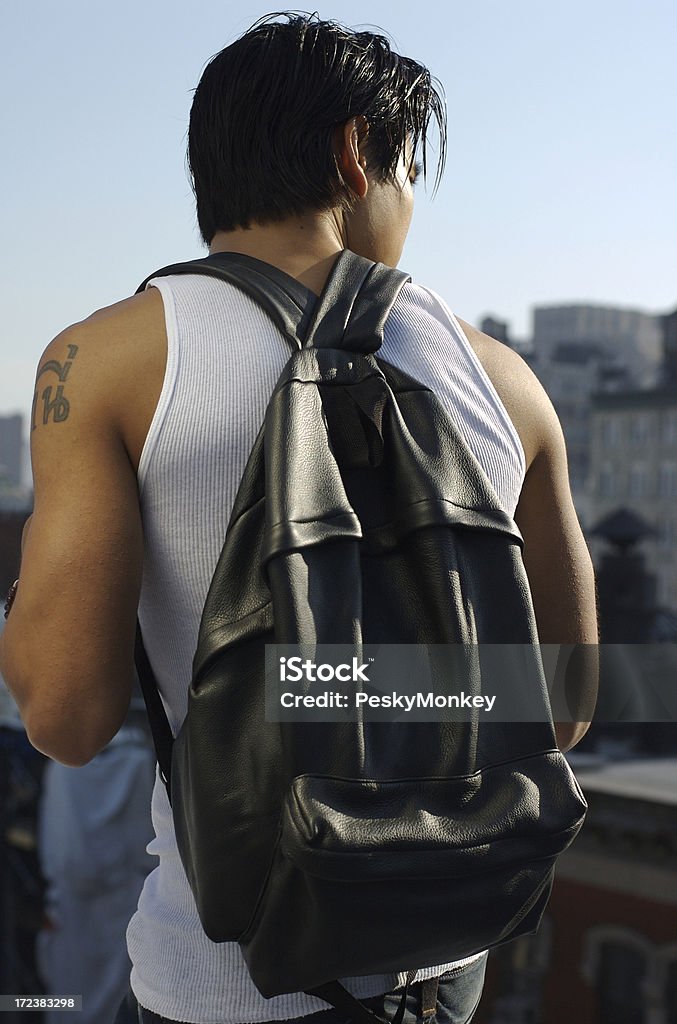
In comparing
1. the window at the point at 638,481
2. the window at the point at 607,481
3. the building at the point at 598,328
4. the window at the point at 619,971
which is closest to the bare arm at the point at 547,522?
the window at the point at 619,971

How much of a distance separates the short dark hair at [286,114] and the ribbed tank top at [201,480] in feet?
0.43

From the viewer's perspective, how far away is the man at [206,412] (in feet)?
3.48

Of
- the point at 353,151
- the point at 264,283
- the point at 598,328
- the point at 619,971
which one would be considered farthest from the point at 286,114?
the point at 598,328

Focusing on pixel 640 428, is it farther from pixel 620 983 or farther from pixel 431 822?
pixel 431 822

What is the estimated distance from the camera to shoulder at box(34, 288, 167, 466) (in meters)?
1.06

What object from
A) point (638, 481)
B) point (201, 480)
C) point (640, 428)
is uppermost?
point (201, 480)

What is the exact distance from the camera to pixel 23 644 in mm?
1090

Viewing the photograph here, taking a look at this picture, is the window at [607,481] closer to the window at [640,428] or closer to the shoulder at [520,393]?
the window at [640,428]

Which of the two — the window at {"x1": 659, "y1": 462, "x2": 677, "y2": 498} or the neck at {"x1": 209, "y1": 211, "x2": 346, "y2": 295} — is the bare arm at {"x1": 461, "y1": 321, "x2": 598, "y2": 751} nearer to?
the neck at {"x1": 209, "y1": 211, "x2": 346, "y2": 295}

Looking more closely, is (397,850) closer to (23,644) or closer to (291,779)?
(291,779)

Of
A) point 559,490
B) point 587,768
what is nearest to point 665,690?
point 587,768

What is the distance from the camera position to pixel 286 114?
3.92ft

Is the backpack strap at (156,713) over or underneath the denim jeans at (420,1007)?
over

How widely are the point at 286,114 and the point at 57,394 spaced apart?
14.3 inches
